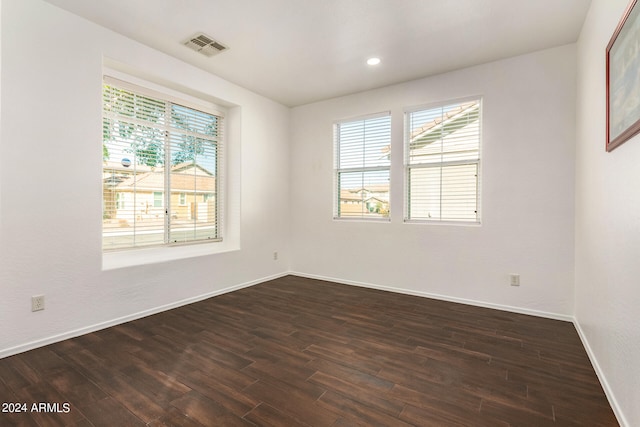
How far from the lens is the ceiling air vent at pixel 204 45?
3.04 meters

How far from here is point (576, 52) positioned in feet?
10.1

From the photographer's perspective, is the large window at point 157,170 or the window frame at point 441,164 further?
the window frame at point 441,164

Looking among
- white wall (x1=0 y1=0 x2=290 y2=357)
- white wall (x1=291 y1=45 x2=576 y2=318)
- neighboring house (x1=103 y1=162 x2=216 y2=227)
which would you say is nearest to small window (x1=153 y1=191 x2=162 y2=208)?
neighboring house (x1=103 y1=162 x2=216 y2=227)

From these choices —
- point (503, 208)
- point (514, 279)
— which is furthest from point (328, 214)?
point (514, 279)

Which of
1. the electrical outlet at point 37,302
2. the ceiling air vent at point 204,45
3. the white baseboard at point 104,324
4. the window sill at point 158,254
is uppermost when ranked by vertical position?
the ceiling air vent at point 204,45

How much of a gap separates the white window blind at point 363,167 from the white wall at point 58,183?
2336 millimetres

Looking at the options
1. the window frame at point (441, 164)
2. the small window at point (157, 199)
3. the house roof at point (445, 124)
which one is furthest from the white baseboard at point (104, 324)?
the house roof at point (445, 124)

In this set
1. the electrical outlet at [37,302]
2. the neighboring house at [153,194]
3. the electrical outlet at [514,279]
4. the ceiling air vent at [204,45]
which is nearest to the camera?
the electrical outlet at [37,302]

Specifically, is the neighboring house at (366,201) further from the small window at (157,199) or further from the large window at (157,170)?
the small window at (157,199)

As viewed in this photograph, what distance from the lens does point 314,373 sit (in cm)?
212

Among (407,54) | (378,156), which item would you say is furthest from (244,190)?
(407,54)

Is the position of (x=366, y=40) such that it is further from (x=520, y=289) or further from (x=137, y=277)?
(x=137, y=277)

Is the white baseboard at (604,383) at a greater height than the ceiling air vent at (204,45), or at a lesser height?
lesser

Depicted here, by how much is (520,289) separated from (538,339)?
2.65ft
